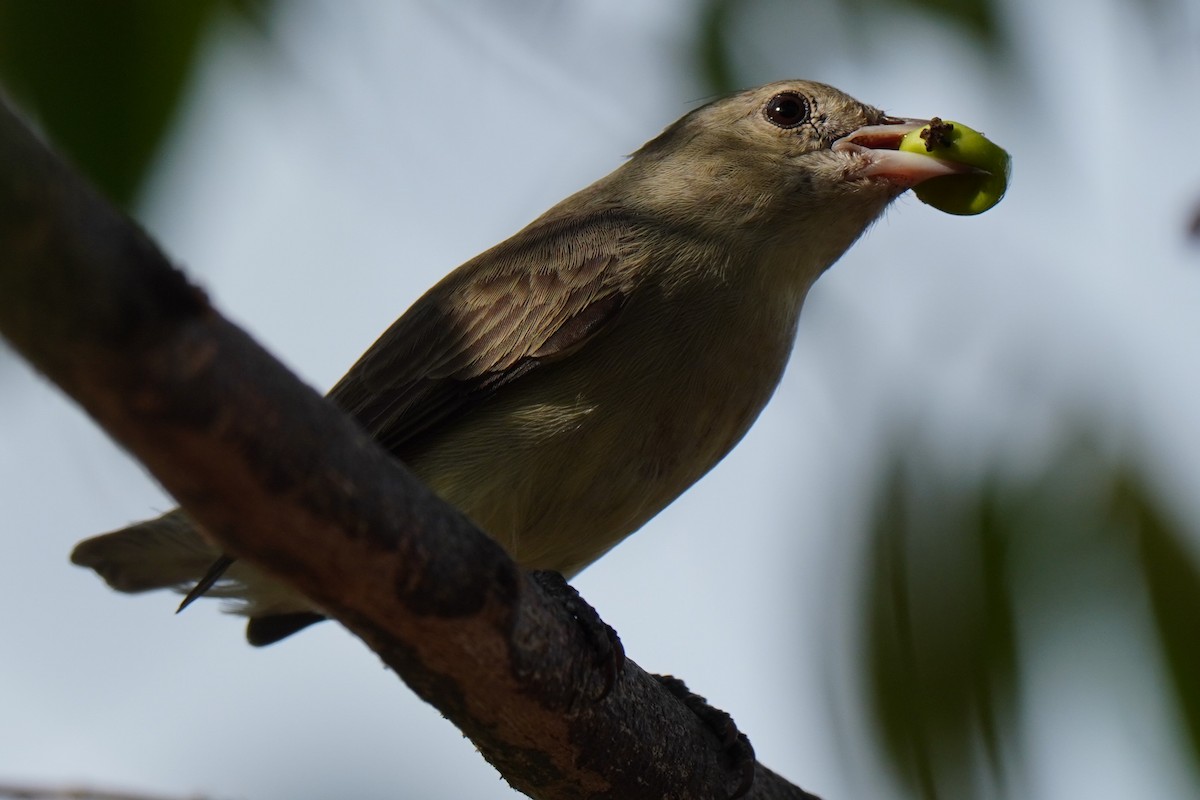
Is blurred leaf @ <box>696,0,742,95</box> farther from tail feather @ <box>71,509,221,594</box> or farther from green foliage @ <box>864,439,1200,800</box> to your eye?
tail feather @ <box>71,509,221,594</box>

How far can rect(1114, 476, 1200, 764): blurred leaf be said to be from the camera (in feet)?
9.52

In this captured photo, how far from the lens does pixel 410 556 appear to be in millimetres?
2447

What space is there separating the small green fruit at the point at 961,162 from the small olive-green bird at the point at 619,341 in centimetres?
6

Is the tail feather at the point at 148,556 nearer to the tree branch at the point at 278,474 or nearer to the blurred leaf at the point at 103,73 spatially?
the tree branch at the point at 278,474

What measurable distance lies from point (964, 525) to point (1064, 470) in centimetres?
27

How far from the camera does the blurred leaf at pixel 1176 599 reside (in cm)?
290

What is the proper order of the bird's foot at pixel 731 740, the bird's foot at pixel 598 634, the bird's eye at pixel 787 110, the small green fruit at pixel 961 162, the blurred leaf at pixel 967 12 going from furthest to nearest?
the bird's eye at pixel 787 110 < the small green fruit at pixel 961 162 < the bird's foot at pixel 731 740 < the bird's foot at pixel 598 634 < the blurred leaf at pixel 967 12

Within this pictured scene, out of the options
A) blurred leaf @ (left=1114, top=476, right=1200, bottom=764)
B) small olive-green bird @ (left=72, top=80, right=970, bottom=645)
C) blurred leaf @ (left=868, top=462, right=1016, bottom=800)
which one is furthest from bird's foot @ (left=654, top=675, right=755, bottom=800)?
blurred leaf @ (left=1114, top=476, right=1200, bottom=764)

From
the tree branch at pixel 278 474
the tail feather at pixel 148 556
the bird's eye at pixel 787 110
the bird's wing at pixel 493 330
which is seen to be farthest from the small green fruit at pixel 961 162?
the tail feather at pixel 148 556

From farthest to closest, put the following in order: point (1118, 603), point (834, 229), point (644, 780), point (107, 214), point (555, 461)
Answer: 1. point (834, 229)
2. point (555, 461)
3. point (644, 780)
4. point (1118, 603)
5. point (107, 214)

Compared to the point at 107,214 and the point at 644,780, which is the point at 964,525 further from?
the point at 107,214

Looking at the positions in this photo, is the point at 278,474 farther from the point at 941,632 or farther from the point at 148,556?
the point at 148,556

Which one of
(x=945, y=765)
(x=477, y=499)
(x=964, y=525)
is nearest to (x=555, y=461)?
(x=477, y=499)

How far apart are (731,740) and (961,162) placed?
1840 millimetres
